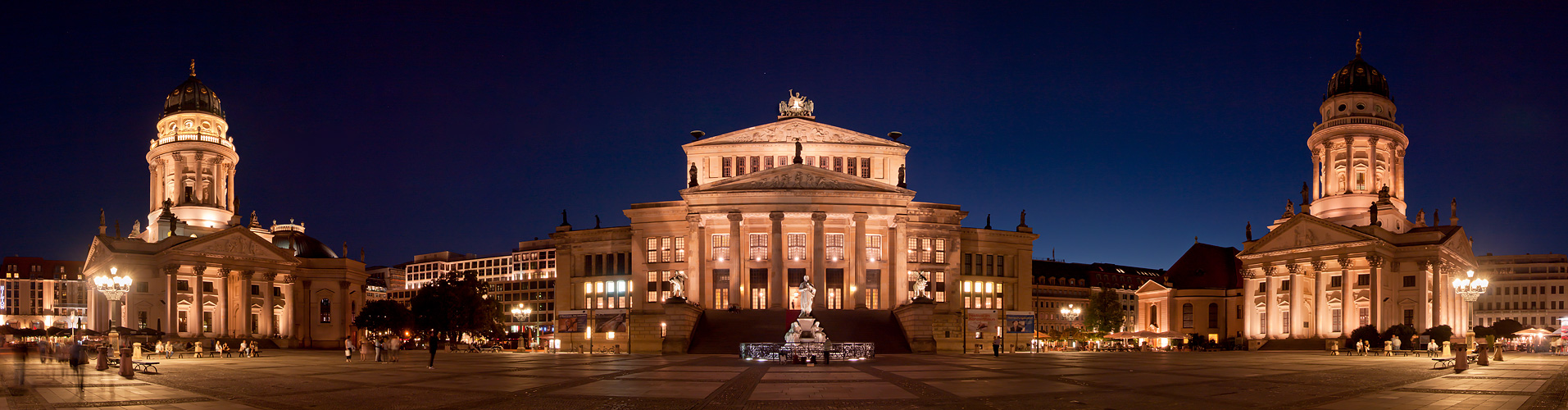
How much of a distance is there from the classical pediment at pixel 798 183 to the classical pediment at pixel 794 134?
7.47 meters

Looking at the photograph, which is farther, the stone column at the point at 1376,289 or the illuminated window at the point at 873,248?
the illuminated window at the point at 873,248

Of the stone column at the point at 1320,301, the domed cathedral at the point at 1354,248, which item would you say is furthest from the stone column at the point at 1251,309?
the stone column at the point at 1320,301

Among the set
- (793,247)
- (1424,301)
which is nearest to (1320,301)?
(1424,301)

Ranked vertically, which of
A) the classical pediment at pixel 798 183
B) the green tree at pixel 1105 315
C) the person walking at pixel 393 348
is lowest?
the green tree at pixel 1105 315

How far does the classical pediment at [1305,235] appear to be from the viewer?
253ft

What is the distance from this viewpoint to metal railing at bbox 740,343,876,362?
44781 millimetres

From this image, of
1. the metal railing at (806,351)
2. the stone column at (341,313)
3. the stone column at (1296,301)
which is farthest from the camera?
the stone column at (341,313)

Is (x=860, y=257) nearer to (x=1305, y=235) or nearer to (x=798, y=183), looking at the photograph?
(x=798, y=183)

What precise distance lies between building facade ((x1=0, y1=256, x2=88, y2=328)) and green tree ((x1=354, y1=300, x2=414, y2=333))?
250 feet

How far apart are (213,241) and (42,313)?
8231 cm

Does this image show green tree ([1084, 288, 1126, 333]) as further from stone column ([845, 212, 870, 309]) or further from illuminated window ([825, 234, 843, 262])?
stone column ([845, 212, 870, 309])

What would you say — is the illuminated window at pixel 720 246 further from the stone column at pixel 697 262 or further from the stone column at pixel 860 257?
the stone column at pixel 860 257

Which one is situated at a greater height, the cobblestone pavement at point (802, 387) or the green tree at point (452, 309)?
the cobblestone pavement at point (802, 387)

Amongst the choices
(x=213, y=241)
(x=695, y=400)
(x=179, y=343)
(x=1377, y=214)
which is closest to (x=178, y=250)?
(x=213, y=241)
